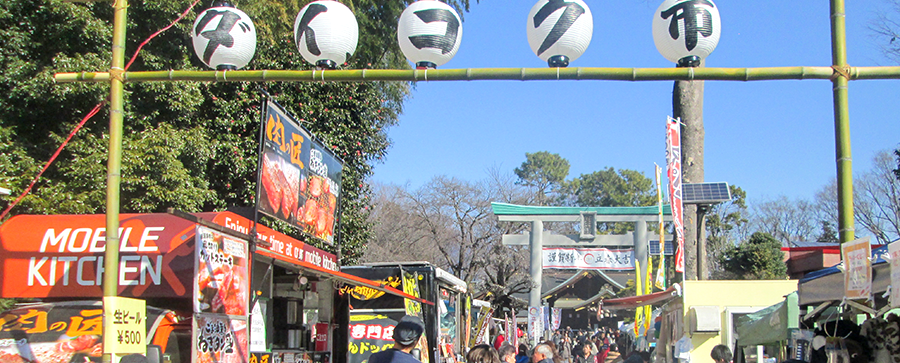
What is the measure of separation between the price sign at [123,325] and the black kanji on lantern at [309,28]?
2.74 meters

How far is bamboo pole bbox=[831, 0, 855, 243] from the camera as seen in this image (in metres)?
6.00

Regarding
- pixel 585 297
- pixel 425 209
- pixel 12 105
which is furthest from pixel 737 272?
pixel 12 105

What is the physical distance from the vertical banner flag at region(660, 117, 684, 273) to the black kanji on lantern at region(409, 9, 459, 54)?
7.34 m

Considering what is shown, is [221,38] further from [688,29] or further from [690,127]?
[690,127]

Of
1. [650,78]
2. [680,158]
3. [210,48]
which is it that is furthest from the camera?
[680,158]

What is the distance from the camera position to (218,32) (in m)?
6.75

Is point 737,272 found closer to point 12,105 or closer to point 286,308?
point 286,308

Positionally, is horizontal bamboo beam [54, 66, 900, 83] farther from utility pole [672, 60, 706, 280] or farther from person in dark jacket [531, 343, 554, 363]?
utility pole [672, 60, 706, 280]

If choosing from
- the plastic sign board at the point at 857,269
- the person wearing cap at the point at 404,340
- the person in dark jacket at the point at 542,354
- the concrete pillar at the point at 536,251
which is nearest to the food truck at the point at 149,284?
the person wearing cap at the point at 404,340

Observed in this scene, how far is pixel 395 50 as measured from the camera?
1798cm

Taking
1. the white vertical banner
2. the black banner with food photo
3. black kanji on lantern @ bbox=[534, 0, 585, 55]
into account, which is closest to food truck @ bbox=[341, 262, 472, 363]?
the black banner with food photo

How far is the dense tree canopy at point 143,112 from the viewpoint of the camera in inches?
428

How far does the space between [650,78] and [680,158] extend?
289 inches

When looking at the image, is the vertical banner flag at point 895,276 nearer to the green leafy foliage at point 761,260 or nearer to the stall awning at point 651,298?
the stall awning at point 651,298
